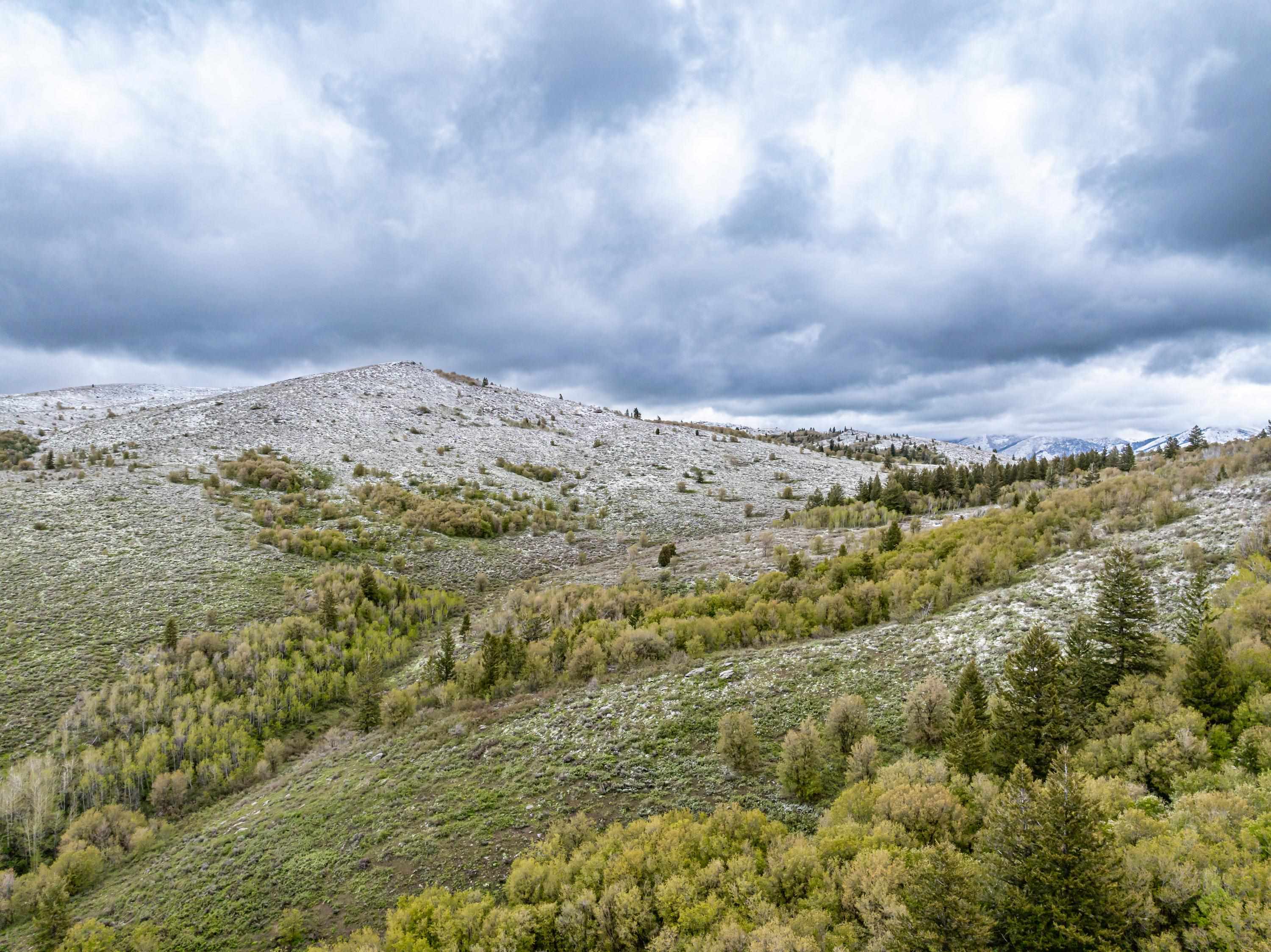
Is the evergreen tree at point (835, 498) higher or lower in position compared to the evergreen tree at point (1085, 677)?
higher

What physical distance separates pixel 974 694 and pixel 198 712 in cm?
2178

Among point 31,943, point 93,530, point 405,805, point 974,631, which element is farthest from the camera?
point 93,530

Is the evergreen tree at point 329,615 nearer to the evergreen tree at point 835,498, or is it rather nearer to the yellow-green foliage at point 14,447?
the yellow-green foliage at point 14,447

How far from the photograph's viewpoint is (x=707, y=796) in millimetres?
11664

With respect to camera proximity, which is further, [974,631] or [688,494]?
[688,494]

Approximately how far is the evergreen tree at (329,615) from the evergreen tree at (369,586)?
5.73 ft

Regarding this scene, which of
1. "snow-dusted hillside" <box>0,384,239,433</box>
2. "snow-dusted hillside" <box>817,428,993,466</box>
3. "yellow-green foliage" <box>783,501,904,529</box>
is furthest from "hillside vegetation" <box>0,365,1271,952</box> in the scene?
"snow-dusted hillside" <box>817,428,993,466</box>

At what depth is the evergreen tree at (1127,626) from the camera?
454 inches

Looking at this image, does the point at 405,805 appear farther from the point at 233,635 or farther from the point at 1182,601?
the point at 1182,601

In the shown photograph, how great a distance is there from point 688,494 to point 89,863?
124 ft

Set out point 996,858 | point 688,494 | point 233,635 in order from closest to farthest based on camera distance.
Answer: point 996,858 → point 233,635 → point 688,494

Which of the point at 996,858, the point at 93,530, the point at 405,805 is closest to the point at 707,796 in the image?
the point at 996,858

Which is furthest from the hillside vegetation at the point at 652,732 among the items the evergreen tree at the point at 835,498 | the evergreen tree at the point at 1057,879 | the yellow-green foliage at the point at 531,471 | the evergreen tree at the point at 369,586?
the yellow-green foliage at the point at 531,471

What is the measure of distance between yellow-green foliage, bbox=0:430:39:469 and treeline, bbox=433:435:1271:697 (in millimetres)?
39128
